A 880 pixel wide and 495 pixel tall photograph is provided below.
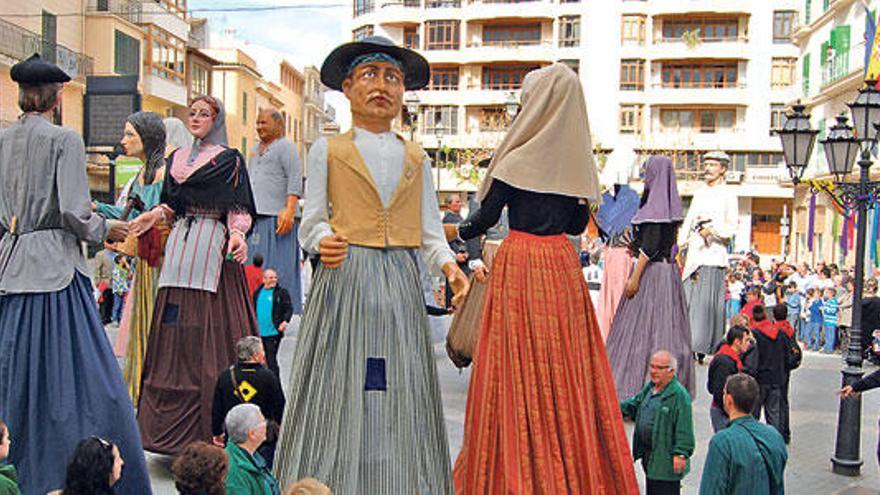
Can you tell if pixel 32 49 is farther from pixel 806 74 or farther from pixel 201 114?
pixel 806 74

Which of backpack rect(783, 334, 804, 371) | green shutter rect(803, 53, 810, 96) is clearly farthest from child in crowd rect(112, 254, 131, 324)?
green shutter rect(803, 53, 810, 96)

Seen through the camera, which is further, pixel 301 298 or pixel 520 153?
pixel 301 298

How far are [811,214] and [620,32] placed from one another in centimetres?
1886

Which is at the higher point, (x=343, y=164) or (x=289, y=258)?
(x=343, y=164)

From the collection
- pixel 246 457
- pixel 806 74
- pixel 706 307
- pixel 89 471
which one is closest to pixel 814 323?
pixel 706 307

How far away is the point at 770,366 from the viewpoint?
7766mm

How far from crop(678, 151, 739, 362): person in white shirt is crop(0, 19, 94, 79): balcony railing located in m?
20.3

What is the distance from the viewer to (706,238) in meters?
10.6

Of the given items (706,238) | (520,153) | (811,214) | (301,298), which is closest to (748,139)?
(811,214)

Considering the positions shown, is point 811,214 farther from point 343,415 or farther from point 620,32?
point 343,415

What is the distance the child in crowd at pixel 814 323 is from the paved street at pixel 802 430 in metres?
3.41

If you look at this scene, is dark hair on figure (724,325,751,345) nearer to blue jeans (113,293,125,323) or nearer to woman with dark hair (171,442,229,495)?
woman with dark hair (171,442,229,495)

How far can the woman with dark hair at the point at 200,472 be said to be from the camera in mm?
3822

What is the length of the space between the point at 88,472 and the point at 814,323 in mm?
14959
